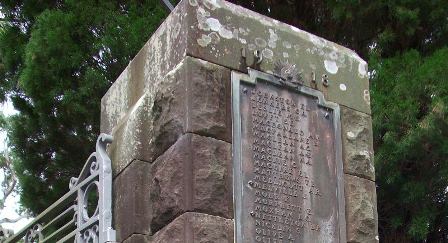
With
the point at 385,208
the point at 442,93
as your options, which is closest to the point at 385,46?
the point at 442,93

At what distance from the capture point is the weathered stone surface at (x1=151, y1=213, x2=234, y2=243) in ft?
12.8

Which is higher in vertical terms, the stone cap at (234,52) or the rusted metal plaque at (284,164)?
the stone cap at (234,52)

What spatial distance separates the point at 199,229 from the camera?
12.9 ft

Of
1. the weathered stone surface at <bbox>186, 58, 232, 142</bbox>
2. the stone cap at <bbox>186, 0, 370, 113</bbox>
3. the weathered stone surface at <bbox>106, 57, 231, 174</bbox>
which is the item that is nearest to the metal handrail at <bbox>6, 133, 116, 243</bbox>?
the weathered stone surface at <bbox>106, 57, 231, 174</bbox>

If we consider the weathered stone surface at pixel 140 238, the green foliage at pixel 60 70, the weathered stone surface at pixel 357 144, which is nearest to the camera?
the weathered stone surface at pixel 140 238

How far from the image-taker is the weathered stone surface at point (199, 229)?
154 inches

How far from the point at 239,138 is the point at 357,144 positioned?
0.88 meters

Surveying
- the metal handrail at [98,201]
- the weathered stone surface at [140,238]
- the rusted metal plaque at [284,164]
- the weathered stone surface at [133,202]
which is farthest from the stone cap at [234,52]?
the weathered stone surface at [140,238]

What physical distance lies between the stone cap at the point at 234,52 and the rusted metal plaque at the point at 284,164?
13cm

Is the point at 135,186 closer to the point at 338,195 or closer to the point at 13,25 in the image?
the point at 338,195

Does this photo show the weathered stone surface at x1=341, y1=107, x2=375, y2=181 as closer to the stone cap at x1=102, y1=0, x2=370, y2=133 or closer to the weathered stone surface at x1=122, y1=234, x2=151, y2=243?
the stone cap at x1=102, y1=0, x2=370, y2=133

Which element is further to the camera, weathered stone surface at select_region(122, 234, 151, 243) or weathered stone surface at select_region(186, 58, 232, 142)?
weathered stone surface at select_region(122, 234, 151, 243)

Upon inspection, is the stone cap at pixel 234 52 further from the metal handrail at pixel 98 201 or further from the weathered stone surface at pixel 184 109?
the metal handrail at pixel 98 201

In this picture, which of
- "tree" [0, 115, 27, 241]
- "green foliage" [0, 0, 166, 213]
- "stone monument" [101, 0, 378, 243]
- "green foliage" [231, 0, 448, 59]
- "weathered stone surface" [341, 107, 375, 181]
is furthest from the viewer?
"tree" [0, 115, 27, 241]
